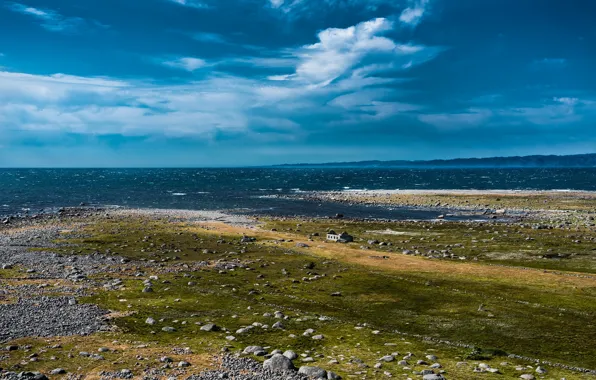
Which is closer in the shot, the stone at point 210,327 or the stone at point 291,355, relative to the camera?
the stone at point 291,355

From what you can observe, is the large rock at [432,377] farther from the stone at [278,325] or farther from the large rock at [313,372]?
the stone at [278,325]

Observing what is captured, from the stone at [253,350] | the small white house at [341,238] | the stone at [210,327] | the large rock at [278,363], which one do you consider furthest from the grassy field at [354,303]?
the small white house at [341,238]

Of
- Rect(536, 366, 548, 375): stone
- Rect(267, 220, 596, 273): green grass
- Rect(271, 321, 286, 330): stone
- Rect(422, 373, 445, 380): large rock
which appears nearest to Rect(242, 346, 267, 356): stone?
Rect(271, 321, 286, 330): stone

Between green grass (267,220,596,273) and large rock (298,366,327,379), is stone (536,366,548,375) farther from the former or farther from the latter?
green grass (267,220,596,273)

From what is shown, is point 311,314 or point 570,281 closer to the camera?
point 311,314

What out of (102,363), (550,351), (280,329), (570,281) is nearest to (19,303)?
(102,363)

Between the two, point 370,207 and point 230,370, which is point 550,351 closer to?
point 230,370
